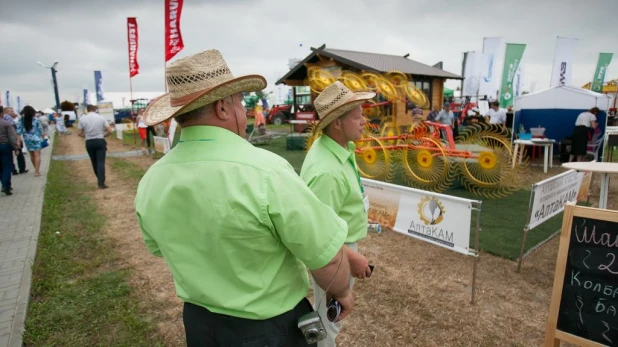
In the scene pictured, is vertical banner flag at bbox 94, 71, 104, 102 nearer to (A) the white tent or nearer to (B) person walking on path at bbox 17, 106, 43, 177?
(B) person walking on path at bbox 17, 106, 43, 177

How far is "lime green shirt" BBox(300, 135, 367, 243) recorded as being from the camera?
1.99 m

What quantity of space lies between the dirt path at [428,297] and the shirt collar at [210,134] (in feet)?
7.18

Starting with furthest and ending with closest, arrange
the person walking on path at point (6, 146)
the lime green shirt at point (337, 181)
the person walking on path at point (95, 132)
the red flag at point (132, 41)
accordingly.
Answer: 1. the red flag at point (132, 41)
2. the person walking on path at point (95, 132)
3. the person walking on path at point (6, 146)
4. the lime green shirt at point (337, 181)

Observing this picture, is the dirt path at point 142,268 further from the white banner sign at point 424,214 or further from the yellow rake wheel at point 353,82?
the yellow rake wheel at point 353,82

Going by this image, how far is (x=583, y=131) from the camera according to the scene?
945 centimetres

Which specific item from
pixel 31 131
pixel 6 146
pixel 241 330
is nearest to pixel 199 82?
pixel 241 330

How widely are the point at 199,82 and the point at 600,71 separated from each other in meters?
27.9

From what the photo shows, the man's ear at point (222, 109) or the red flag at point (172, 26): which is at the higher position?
the red flag at point (172, 26)

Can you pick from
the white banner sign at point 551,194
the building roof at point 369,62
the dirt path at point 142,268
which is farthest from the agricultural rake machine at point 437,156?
the building roof at point 369,62

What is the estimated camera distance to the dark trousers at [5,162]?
7238 mm

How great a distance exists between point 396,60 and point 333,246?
62.1ft

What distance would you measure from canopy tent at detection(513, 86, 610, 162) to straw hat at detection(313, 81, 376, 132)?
10.8 m

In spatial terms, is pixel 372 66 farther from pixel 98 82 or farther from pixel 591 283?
pixel 98 82

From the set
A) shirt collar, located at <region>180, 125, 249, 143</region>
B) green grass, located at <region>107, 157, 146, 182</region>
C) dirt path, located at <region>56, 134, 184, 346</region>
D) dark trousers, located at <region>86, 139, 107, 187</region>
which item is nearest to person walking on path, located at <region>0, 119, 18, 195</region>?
dark trousers, located at <region>86, 139, 107, 187</region>
